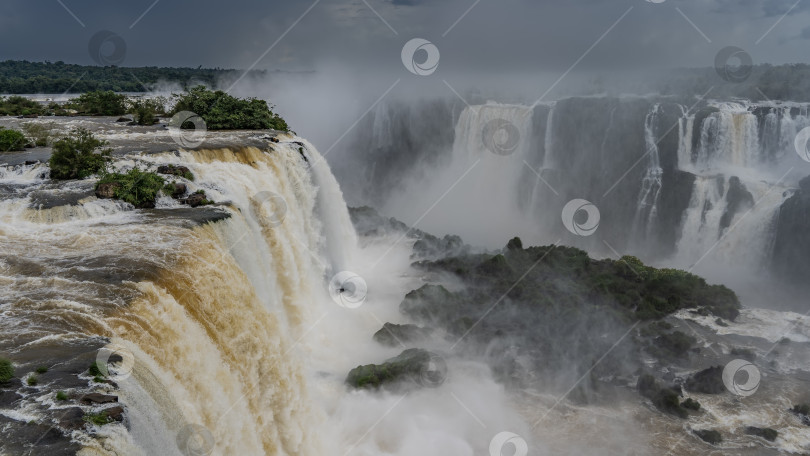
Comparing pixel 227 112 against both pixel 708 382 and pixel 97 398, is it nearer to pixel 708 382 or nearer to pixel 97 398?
pixel 97 398

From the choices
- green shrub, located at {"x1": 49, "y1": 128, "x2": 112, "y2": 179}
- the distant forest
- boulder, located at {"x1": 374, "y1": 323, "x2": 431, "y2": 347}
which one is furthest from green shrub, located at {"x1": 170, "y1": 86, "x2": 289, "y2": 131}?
the distant forest

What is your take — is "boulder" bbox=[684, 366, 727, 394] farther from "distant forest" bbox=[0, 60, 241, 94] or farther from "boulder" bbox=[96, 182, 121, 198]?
"distant forest" bbox=[0, 60, 241, 94]

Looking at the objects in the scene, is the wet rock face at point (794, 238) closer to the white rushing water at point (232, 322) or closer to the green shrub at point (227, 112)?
the white rushing water at point (232, 322)

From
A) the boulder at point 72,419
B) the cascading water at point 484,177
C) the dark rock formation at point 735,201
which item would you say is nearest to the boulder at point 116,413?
the boulder at point 72,419

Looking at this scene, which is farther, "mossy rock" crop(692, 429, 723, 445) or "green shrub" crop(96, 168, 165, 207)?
"mossy rock" crop(692, 429, 723, 445)

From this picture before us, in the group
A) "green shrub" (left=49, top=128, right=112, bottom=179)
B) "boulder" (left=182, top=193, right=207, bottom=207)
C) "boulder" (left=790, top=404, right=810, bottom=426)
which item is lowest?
"boulder" (left=790, top=404, right=810, bottom=426)

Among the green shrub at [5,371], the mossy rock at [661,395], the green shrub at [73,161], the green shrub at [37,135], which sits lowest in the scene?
the mossy rock at [661,395]
